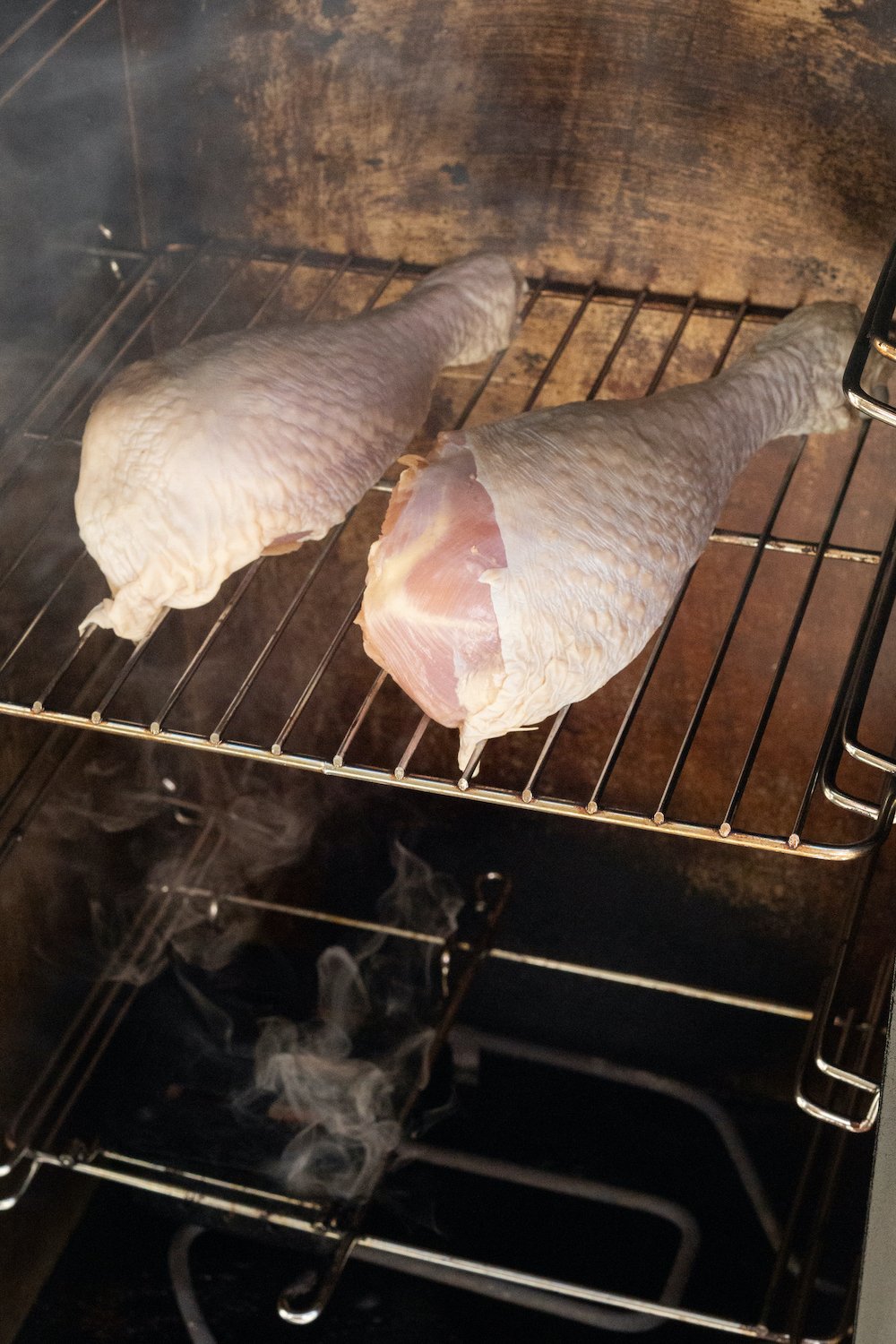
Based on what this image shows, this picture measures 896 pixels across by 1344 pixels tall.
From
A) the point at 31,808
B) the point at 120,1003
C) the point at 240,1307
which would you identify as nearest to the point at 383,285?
the point at 31,808

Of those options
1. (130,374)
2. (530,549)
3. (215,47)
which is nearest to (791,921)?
(530,549)

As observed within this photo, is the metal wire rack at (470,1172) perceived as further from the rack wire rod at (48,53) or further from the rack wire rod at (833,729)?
the rack wire rod at (48,53)

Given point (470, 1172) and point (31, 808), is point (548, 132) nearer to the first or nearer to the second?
point (31, 808)

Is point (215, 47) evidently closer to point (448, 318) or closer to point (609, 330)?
point (448, 318)

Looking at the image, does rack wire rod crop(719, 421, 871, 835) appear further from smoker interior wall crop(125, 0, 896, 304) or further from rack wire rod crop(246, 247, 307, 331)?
rack wire rod crop(246, 247, 307, 331)

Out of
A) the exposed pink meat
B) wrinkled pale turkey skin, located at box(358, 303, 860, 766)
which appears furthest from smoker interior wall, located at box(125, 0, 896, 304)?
the exposed pink meat

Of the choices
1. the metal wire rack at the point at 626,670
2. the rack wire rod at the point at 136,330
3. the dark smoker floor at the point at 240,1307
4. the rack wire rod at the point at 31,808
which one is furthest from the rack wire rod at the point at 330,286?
the dark smoker floor at the point at 240,1307
